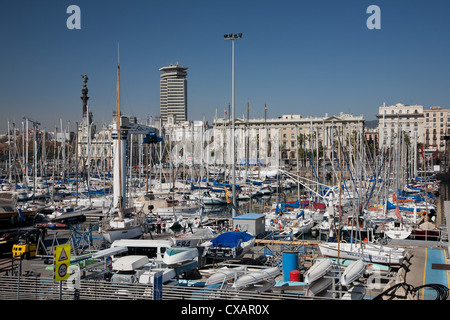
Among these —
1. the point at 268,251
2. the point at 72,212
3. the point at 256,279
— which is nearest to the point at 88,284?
the point at 256,279

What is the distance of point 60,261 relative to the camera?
8.06 m

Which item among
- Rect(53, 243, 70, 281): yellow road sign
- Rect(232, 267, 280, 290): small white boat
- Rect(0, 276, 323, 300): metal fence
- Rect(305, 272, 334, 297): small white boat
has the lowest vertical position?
Rect(305, 272, 334, 297): small white boat

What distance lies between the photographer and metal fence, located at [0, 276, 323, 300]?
879 cm

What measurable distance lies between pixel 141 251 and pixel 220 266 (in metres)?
3.58

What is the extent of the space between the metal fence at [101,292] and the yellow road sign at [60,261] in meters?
0.71

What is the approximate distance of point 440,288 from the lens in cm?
882

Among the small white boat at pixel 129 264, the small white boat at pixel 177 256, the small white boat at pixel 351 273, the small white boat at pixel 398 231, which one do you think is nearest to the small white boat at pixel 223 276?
the small white boat at pixel 177 256

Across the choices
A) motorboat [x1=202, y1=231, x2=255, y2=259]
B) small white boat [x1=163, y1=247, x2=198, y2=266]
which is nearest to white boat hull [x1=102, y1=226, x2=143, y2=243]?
motorboat [x1=202, y1=231, x2=255, y2=259]

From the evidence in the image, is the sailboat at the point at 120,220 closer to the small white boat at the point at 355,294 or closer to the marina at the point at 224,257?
the marina at the point at 224,257

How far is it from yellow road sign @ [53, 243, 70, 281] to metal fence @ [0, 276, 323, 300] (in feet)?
2.33

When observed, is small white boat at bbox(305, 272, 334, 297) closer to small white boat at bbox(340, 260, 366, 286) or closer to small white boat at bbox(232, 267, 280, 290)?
small white boat at bbox(340, 260, 366, 286)

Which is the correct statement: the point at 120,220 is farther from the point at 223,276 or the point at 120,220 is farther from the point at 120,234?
the point at 223,276

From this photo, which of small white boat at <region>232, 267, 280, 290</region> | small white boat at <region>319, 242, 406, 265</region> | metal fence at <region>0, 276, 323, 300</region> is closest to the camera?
metal fence at <region>0, 276, 323, 300</region>
